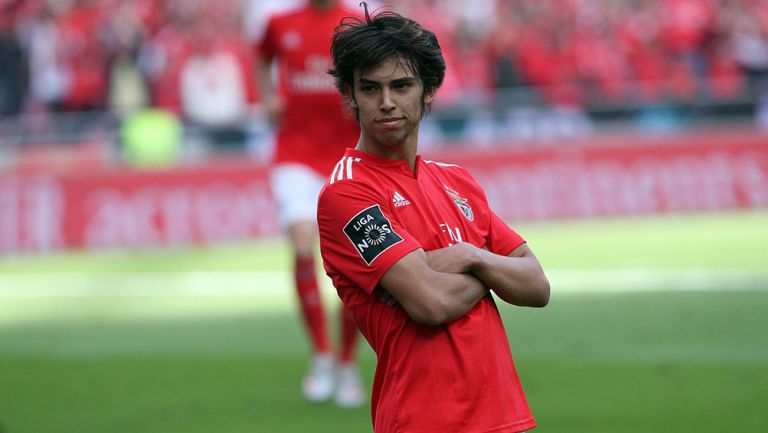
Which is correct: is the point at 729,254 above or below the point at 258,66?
below

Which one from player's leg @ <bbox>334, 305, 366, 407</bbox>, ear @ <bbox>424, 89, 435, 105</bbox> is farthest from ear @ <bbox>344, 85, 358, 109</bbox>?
player's leg @ <bbox>334, 305, 366, 407</bbox>

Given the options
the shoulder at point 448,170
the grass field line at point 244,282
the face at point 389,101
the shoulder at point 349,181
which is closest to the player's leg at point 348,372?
the shoulder at point 448,170

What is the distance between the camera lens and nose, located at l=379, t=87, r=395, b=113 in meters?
4.03

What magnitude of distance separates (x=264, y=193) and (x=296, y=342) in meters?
7.68

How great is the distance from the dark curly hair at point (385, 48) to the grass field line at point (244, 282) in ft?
26.2

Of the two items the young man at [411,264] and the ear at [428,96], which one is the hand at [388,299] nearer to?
the young man at [411,264]

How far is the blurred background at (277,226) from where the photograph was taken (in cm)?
828

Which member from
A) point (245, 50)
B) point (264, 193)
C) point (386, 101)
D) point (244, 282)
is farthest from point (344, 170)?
point (245, 50)

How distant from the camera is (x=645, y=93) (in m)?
17.8

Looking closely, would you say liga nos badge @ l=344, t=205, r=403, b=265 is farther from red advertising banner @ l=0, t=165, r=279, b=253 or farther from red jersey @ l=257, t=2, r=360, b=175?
red advertising banner @ l=0, t=165, r=279, b=253

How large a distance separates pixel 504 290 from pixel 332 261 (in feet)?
1.89

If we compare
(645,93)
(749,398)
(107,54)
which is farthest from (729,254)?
(107,54)

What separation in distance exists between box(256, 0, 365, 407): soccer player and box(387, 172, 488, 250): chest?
376cm

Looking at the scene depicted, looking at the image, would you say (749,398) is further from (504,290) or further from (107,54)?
(107,54)
